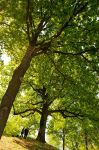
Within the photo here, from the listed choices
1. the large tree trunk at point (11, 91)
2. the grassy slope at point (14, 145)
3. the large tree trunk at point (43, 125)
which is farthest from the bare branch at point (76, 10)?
the large tree trunk at point (43, 125)

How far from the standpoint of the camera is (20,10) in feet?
62.2

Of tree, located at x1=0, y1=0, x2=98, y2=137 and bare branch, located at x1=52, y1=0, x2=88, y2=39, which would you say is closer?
tree, located at x1=0, y1=0, x2=98, y2=137

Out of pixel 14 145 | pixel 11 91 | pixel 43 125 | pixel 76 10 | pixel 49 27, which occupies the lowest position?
pixel 14 145

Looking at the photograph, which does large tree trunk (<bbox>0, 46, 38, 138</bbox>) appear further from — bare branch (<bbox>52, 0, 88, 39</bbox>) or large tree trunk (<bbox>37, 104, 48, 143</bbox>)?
large tree trunk (<bbox>37, 104, 48, 143</bbox>)

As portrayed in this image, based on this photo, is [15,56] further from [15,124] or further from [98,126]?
[15,124]

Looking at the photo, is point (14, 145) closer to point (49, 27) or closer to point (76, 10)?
point (49, 27)

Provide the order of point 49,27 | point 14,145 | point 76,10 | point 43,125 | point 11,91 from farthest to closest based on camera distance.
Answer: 1. point 43,125
2. point 14,145
3. point 49,27
4. point 76,10
5. point 11,91

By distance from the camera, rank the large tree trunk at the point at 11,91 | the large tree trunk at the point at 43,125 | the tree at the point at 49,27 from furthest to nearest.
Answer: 1. the large tree trunk at the point at 43,125
2. the tree at the point at 49,27
3. the large tree trunk at the point at 11,91

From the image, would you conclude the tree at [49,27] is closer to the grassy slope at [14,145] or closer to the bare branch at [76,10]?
the bare branch at [76,10]

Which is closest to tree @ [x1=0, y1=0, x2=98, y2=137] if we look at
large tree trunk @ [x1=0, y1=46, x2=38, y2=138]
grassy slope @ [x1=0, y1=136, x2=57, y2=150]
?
large tree trunk @ [x1=0, y1=46, x2=38, y2=138]

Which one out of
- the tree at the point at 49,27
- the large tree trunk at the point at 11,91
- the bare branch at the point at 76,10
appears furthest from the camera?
the bare branch at the point at 76,10

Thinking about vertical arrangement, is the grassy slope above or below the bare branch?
below

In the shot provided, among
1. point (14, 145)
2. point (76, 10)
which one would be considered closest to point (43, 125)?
point (14, 145)

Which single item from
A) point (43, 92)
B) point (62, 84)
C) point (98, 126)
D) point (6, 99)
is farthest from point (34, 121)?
point (6, 99)
